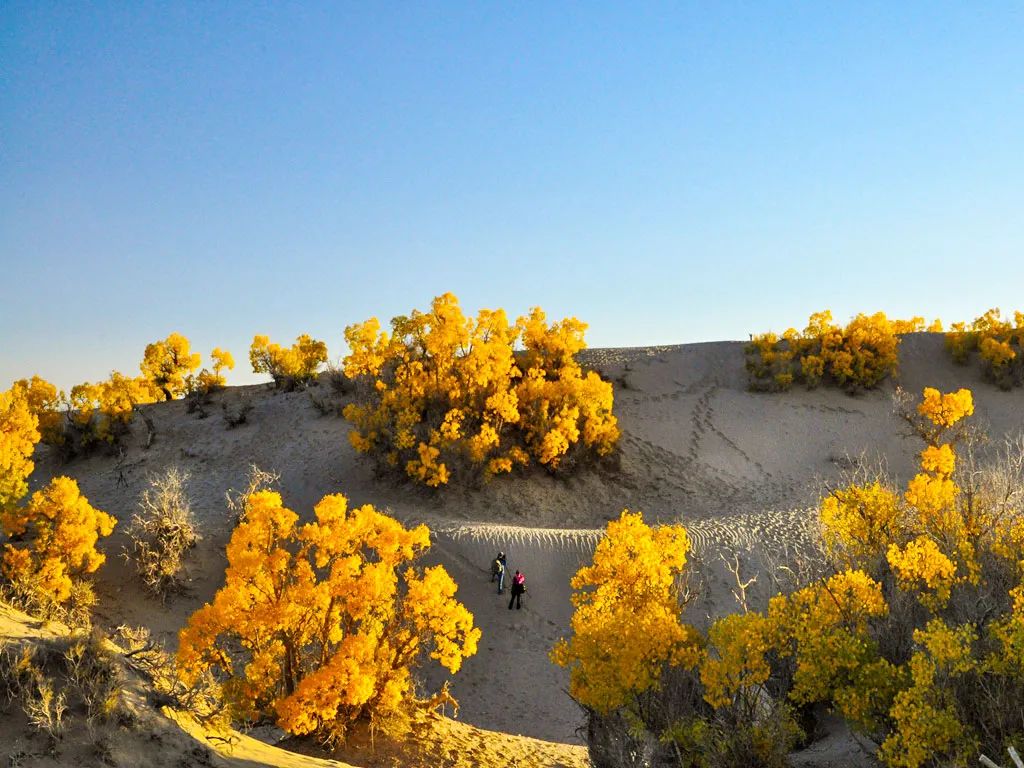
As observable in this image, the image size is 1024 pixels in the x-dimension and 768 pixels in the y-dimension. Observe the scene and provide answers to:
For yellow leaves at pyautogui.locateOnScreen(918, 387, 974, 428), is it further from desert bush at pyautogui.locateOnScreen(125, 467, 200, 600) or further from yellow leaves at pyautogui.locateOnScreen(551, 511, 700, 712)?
desert bush at pyautogui.locateOnScreen(125, 467, 200, 600)

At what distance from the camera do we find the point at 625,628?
951cm

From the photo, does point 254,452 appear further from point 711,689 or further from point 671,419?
point 711,689

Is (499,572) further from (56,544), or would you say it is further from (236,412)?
(236,412)

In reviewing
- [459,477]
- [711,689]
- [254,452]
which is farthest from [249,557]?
[254,452]

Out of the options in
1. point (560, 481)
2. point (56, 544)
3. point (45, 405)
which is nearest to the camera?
point (56, 544)

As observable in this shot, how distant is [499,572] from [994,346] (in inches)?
1186

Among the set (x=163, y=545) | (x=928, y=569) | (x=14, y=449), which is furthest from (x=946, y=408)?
(x=14, y=449)

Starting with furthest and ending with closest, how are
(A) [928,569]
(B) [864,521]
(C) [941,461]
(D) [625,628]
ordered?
1. (C) [941,461]
2. (B) [864,521]
3. (D) [625,628]
4. (A) [928,569]

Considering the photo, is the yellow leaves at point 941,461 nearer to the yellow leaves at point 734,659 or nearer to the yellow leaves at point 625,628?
the yellow leaves at point 625,628

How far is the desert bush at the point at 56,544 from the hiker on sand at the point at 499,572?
10603 millimetres

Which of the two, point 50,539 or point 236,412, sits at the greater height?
point 236,412

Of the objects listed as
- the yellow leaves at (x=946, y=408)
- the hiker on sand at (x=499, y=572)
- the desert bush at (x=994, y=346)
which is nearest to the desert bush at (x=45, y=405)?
the hiker on sand at (x=499, y=572)

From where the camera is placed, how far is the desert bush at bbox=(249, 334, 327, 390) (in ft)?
122

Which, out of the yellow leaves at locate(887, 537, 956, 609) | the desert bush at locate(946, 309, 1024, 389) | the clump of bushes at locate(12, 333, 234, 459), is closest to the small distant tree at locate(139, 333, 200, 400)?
the clump of bushes at locate(12, 333, 234, 459)
